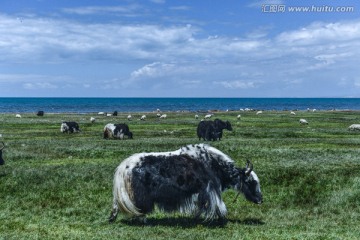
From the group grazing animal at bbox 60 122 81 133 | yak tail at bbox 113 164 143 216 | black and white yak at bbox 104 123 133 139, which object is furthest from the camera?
grazing animal at bbox 60 122 81 133

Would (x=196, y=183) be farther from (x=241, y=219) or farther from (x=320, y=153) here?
(x=320, y=153)

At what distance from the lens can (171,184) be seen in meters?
14.4

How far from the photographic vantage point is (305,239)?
12820mm

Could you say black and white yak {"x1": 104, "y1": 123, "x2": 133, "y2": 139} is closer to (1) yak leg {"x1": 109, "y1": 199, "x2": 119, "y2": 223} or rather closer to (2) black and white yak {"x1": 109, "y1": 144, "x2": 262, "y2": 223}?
(1) yak leg {"x1": 109, "y1": 199, "x2": 119, "y2": 223}

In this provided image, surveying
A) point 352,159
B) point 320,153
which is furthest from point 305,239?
point 320,153

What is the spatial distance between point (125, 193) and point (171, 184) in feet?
4.74

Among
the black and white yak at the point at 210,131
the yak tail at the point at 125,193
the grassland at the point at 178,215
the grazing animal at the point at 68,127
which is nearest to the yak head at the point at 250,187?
the grassland at the point at 178,215

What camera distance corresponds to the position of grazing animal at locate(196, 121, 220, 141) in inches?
1650

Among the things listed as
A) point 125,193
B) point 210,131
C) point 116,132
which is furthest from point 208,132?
point 125,193

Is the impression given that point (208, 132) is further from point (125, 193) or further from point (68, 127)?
point (125, 193)

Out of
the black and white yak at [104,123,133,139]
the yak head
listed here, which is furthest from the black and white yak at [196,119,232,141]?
the yak head

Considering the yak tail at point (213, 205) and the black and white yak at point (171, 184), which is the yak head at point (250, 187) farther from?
the yak tail at point (213, 205)

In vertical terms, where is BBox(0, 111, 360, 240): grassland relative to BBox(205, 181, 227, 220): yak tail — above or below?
below

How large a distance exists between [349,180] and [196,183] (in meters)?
9.52
